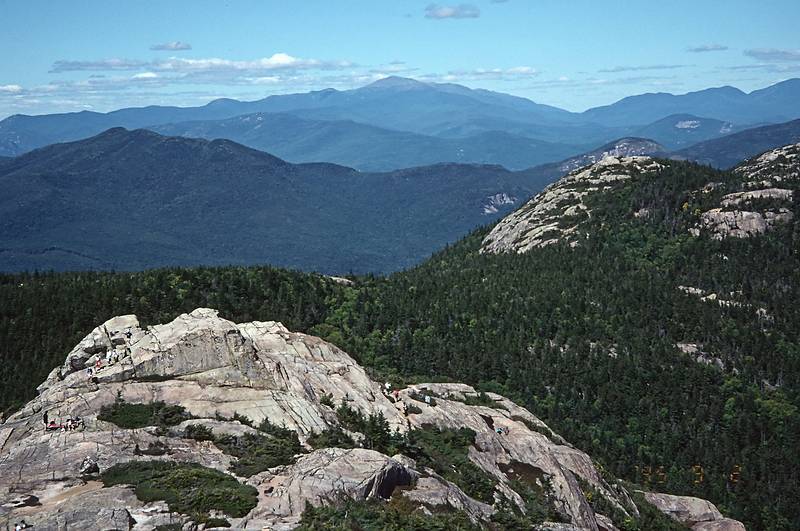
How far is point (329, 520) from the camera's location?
41.2 metres

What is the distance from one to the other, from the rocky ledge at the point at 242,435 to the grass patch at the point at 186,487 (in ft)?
1.22

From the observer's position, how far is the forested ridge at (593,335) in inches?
4737

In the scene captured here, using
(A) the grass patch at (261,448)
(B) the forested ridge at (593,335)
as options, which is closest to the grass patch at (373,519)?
(A) the grass patch at (261,448)

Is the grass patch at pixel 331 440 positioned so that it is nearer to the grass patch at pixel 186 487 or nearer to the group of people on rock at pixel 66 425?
the grass patch at pixel 186 487

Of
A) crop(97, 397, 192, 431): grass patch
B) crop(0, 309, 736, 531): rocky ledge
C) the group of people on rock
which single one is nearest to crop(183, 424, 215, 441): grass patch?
crop(0, 309, 736, 531): rocky ledge

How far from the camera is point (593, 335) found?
161 m

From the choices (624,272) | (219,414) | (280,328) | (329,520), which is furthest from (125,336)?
(624,272)

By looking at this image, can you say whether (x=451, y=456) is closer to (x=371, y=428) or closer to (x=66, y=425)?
(x=371, y=428)

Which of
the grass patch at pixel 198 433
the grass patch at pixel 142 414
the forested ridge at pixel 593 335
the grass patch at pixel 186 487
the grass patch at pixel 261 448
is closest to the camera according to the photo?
the grass patch at pixel 186 487

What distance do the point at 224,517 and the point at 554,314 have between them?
133 metres

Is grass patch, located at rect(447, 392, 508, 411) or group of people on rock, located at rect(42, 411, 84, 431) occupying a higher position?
group of people on rock, located at rect(42, 411, 84, 431)

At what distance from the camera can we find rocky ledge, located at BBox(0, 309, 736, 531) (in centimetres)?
4353

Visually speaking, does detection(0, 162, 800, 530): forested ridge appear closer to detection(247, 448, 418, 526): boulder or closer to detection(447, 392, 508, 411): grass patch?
detection(447, 392, 508, 411): grass patch

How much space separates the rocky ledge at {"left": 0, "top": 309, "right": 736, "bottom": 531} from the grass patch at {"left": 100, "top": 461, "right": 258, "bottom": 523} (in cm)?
37
